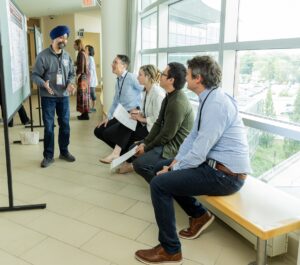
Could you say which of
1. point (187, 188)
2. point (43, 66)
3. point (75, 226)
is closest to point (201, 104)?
point (187, 188)

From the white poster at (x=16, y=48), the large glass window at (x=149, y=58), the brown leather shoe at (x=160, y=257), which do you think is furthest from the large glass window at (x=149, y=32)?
the brown leather shoe at (x=160, y=257)

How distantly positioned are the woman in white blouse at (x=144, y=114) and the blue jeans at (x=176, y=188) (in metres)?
1.25

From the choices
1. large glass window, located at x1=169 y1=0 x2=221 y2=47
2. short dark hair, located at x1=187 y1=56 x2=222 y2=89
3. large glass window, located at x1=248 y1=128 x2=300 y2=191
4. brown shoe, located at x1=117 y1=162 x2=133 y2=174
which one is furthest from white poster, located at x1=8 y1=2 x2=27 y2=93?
large glass window, located at x1=248 y1=128 x2=300 y2=191

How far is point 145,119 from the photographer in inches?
128

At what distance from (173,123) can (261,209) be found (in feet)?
3.25

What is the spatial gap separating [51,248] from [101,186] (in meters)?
1.08

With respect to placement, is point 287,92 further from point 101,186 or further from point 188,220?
point 101,186

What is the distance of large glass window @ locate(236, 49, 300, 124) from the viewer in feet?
7.36

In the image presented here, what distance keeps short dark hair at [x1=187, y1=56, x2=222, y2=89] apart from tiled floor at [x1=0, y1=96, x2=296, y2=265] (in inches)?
42.0

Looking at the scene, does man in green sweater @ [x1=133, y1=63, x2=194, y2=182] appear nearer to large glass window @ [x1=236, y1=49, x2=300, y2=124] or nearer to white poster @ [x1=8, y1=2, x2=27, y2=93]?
large glass window @ [x1=236, y1=49, x2=300, y2=124]

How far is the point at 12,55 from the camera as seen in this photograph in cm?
264

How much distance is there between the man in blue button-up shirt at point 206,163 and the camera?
185cm

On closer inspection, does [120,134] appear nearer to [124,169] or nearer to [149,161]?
[124,169]

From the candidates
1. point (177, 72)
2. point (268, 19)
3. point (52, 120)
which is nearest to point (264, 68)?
point (268, 19)
